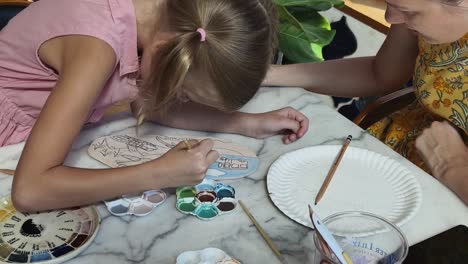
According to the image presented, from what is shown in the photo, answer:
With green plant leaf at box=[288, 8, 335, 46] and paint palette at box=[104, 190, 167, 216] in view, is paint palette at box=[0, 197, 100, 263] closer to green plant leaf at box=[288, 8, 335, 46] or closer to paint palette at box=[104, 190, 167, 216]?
paint palette at box=[104, 190, 167, 216]

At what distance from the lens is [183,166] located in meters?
0.98

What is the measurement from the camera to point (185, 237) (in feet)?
2.99

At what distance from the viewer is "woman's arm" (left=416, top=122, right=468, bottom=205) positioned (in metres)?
1.10

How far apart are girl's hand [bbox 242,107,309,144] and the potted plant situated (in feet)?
2.48

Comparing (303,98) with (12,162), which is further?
(303,98)

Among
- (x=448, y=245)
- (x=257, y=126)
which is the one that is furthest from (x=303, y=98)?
(x=448, y=245)

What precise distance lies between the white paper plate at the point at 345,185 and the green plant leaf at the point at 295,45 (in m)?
0.90

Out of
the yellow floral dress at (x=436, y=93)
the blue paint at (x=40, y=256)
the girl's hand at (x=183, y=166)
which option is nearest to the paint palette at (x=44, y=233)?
the blue paint at (x=40, y=256)

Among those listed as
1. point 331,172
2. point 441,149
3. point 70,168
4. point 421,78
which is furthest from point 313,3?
point 70,168

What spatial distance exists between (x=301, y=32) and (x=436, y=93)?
70 cm

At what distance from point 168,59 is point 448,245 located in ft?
1.84

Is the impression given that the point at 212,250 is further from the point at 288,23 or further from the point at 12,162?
the point at 288,23

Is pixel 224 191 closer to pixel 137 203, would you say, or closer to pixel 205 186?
pixel 205 186

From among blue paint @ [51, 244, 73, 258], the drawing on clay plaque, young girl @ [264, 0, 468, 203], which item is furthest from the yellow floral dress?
blue paint @ [51, 244, 73, 258]
